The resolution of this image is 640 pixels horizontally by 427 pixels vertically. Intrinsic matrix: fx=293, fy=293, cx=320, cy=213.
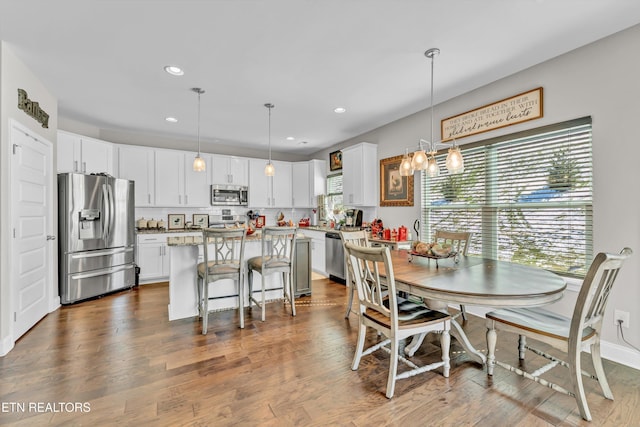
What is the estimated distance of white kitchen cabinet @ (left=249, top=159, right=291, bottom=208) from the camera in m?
6.30

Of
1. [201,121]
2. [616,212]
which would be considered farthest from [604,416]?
[201,121]

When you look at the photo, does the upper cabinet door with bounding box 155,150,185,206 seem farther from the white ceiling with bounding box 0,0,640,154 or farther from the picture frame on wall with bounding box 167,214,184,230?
the white ceiling with bounding box 0,0,640,154

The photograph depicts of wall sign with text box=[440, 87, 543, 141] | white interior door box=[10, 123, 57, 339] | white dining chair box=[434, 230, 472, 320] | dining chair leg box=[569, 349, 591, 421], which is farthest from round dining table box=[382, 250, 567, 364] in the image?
white interior door box=[10, 123, 57, 339]

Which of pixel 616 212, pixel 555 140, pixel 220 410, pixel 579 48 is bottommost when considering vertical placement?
pixel 220 410

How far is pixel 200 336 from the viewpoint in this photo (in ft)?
9.34

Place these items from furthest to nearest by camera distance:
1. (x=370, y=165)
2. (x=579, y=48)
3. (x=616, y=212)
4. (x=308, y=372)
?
(x=370, y=165)
(x=579, y=48)
(x=616, y=212)
(x=308, y=372)

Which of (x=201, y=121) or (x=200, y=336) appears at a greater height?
(x=201, y=121)

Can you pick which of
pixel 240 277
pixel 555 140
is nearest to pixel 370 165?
pixel 555 140

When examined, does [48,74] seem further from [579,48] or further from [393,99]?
[579,48]

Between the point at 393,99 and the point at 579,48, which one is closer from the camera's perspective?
the point at 579,48

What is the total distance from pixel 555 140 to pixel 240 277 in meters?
3.42

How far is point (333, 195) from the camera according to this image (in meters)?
6.33

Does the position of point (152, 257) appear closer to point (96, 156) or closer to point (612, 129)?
point (96, 156)

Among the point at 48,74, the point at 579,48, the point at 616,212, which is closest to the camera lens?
the point at 616,212
